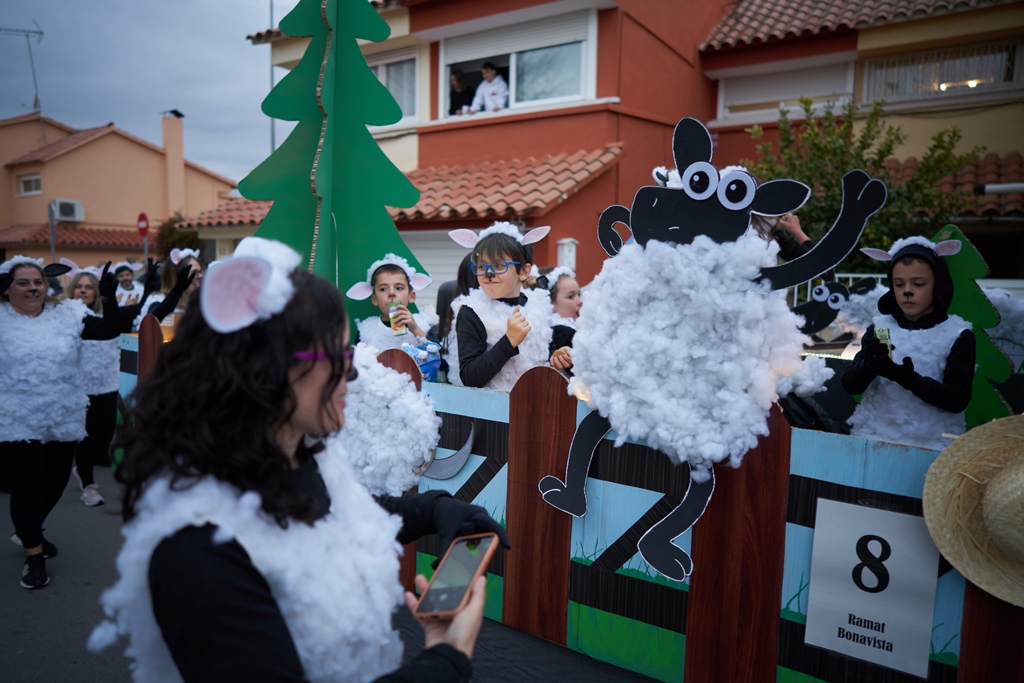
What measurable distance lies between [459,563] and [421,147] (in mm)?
12223

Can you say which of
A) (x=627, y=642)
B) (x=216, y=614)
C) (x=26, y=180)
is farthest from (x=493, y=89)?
(x=26, y=180)

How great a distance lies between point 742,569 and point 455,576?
58.4 inches

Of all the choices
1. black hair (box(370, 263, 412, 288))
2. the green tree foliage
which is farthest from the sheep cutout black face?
the green tree foliage

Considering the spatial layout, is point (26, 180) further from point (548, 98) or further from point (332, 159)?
point (332, 159)

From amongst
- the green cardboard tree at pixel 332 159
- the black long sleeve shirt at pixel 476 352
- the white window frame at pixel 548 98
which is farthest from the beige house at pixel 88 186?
the black long sleeve shirt at pixel 476 352

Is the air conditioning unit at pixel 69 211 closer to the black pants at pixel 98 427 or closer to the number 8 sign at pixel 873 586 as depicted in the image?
the black pants at pixel 98 427

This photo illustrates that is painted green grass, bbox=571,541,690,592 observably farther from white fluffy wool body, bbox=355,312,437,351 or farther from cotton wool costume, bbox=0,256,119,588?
cotton wool costume, bbox=0,256,119,588

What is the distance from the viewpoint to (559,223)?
1057 cm

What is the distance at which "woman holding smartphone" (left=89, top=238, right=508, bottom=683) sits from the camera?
108 cm

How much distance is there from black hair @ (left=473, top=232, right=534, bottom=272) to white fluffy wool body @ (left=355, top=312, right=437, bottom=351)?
0.91 m

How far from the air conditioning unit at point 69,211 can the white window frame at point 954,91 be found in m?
29.3

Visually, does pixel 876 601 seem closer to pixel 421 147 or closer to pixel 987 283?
pixel 987 283

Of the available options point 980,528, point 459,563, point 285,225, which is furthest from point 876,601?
point 285,225

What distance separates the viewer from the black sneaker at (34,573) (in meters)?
3.93
